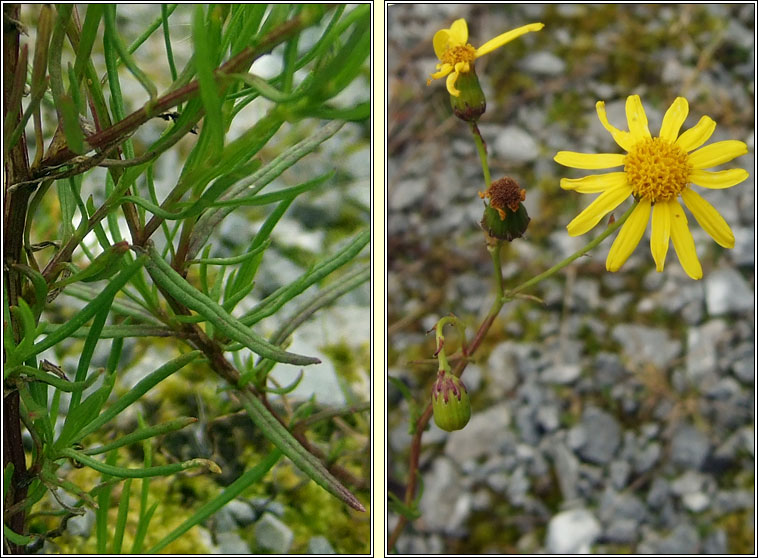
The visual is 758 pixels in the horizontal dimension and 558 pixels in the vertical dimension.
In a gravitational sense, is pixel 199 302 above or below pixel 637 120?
below

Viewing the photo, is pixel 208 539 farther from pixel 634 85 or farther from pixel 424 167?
pixel 634 85

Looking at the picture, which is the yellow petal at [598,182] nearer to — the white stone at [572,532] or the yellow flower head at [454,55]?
the yellow flower head at [454,55]

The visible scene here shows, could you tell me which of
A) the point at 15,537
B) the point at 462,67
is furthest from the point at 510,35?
the point at 15,537

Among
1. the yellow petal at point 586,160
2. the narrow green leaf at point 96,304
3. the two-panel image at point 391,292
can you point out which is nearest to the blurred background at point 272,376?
the two-panel image at point 391,292

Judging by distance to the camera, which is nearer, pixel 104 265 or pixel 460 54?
pixel 104 265

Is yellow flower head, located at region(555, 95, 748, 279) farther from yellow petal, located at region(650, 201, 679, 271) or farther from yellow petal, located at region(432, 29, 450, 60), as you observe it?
yellow petal, located at region(432, 29, 450, 60)

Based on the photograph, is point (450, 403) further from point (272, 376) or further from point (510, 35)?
point (272, 376)

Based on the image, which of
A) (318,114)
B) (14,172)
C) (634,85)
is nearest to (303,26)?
(318,114)
